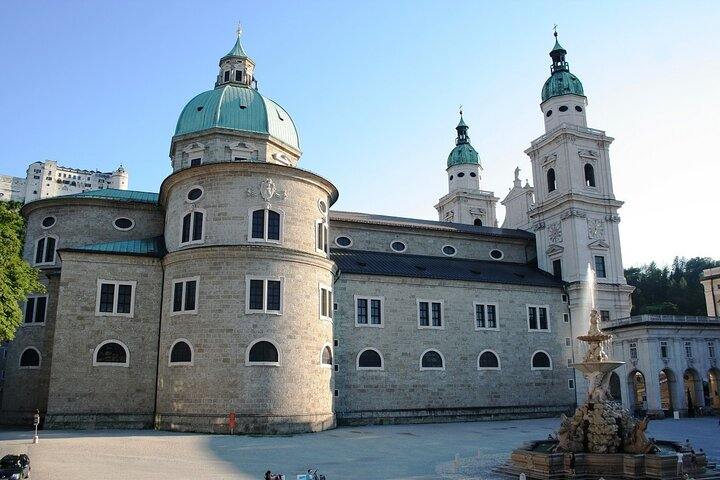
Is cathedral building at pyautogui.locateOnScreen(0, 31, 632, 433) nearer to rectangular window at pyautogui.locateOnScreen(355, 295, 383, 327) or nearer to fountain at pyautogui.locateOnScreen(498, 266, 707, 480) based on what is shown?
rectangular window at pyautogui.locateOnScreen(355, 295, 383, 327)

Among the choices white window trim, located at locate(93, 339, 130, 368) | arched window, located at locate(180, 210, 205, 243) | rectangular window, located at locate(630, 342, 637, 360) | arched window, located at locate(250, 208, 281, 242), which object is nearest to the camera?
white window trim, located at locate(93, 339, 130, 368)

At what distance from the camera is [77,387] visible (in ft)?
98.2

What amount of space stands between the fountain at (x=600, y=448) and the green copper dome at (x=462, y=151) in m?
49.0

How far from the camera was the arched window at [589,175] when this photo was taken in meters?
49.6

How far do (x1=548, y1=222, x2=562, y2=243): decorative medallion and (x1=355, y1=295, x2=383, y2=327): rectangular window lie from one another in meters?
17.9

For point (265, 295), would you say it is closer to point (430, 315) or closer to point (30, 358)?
point (430, 315)

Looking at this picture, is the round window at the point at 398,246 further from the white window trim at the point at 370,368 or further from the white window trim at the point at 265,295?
the white window trim at the point at 265,295

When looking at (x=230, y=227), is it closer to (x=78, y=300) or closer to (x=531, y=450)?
(x=78, y=300)

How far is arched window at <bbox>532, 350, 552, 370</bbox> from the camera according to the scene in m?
41.8

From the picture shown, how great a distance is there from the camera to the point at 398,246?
44406 mm

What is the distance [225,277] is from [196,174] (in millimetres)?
6362

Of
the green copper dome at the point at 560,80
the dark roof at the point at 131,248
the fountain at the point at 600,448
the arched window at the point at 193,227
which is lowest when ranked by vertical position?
the fountain at the point at 600,448

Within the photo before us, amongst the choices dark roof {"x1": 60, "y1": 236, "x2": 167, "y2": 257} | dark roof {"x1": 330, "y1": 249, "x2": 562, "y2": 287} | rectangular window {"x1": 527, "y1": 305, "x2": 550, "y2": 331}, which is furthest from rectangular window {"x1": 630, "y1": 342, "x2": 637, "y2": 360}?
dark roof {"x1": 60, "y1": 236, "x2": 167, "y2": 257}

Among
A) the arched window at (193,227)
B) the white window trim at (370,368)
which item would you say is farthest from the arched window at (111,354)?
the white window trim at (370,368)
